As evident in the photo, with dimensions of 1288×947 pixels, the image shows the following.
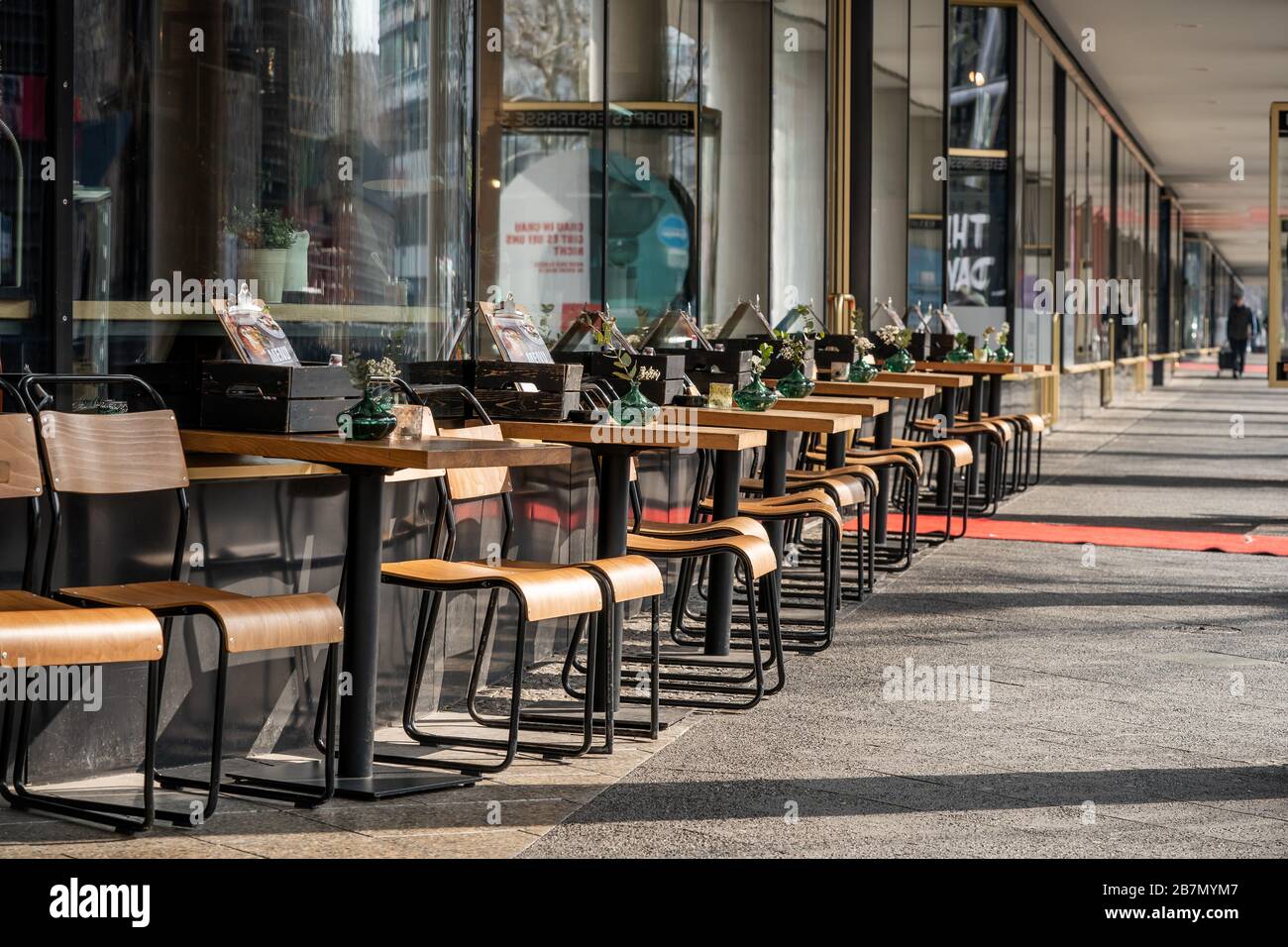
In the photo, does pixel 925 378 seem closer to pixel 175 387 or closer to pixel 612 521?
pixel 612 521

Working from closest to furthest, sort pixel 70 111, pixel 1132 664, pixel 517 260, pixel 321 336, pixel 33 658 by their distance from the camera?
pixel 33 658 → pixel 70 111 → pixel 321 336 → pixel 1132 664 → pixel 517 260

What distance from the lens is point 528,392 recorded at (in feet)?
17.7

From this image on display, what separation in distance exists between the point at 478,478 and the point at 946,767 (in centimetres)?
156

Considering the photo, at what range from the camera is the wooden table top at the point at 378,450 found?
3787 mm

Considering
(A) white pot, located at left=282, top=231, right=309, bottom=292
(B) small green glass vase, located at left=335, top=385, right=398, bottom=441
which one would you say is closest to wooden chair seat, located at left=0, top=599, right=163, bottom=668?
(B) small green glass vase, located at left=335, top=385, right=398, bottom=441

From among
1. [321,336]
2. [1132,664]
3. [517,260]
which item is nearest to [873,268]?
[517,260]

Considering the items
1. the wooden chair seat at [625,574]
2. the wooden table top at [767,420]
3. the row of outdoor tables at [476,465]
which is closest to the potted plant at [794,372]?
the row of outdoor tables at [476,465]

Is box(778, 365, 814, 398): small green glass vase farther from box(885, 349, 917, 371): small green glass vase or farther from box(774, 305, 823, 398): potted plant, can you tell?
box(885, 349, 917, 371): small green glass vase

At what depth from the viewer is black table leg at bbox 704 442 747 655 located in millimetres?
5875

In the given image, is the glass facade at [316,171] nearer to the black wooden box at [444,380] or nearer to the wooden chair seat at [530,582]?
the black wooden box at [444,380]

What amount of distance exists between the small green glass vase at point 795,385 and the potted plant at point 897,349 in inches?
113
